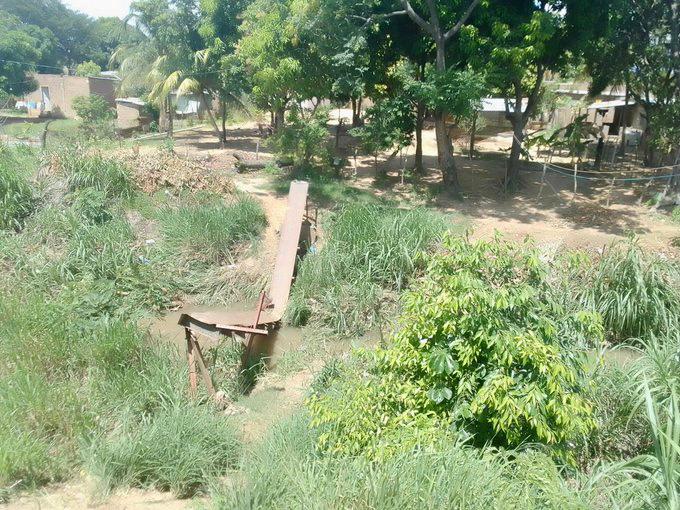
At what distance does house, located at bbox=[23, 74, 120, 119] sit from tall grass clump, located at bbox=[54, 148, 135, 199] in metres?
24.1

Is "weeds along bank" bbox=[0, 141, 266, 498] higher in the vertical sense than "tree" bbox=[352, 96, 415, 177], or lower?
lower

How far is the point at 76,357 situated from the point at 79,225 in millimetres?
4555

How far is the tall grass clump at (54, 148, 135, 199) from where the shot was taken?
11.2m

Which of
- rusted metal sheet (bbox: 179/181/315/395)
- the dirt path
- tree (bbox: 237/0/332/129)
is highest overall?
tree (bbox: 237/0/332/129)

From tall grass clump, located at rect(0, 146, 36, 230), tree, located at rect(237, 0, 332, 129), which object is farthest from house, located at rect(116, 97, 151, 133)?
tall grass clump, located at rect(0, 146, 36, 230)

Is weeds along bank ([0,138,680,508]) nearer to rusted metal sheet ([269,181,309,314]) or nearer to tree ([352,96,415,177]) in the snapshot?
rusted metal sheet ([269,181,309,314])

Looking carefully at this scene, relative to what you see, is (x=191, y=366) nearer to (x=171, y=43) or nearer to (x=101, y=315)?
(x=101, y=315)

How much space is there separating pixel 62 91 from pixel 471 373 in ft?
121

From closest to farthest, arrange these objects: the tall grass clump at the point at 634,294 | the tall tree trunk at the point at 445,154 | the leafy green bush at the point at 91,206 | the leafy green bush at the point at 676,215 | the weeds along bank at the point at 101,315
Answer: the weeds along bank at the point at 101,315 < the tall grass clump at the point at 634,294 < the leafy green bush at the point at 91,206 < the leafy green bush at the point at 676,215 < the tall tree trunk at the point at 445,154

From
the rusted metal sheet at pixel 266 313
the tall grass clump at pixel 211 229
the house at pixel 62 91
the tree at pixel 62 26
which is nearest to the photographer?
the rusted metal sheet at pixel 266 313

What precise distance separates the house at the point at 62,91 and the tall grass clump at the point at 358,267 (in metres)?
28.6

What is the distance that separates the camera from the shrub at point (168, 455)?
433 centimetres

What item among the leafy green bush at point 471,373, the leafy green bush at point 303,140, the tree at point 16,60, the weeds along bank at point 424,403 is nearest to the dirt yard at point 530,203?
the leafy green bush at point 303,140

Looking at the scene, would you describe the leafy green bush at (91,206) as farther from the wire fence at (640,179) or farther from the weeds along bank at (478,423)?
the wire fence at (640,179)
